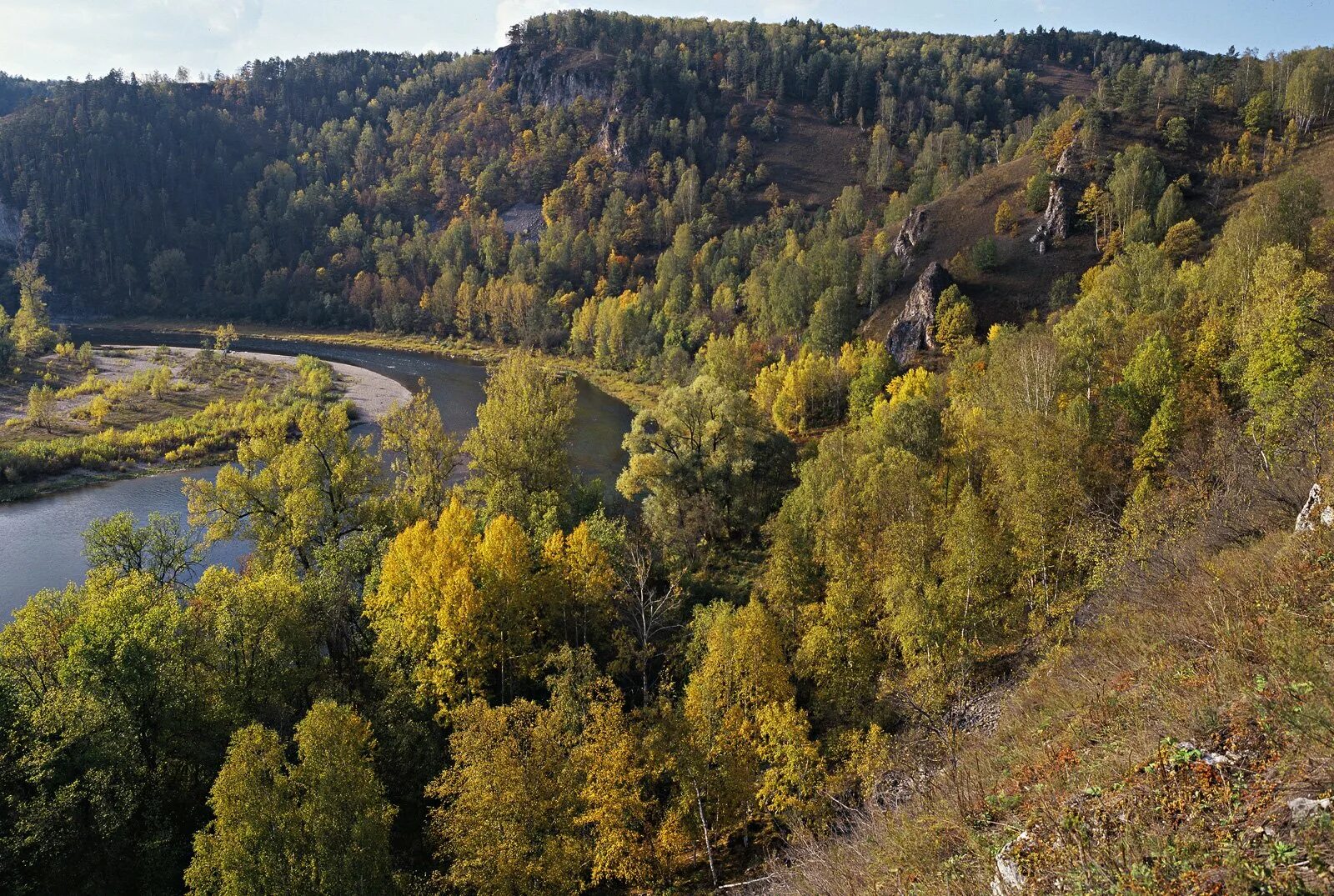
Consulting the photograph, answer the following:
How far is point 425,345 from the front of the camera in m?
142

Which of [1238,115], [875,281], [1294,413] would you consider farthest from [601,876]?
[1238,115]

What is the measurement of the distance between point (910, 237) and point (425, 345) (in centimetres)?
9410

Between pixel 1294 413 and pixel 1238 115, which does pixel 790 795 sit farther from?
pixel 1238 115

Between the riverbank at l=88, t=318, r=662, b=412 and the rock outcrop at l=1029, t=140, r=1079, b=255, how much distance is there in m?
49.3

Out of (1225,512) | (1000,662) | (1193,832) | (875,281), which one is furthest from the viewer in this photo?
(875,281)

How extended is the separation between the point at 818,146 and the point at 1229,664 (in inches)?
7975

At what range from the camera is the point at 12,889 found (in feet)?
58.9

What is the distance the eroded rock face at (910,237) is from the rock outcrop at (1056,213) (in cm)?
1348

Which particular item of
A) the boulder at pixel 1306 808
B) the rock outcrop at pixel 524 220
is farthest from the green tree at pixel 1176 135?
the rock outcrop at pixel 524 220

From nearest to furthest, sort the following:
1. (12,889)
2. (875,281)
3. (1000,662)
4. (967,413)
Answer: (12,889) → (1000,662) → (967,413) → (875,281)

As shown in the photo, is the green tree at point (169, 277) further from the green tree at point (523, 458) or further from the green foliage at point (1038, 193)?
the green foliage at point (1038, 193)

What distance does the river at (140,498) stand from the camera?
44375mm

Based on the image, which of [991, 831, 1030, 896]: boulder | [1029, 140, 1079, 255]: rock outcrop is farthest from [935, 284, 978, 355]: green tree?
[991, 831, 1030, 896]: boulder

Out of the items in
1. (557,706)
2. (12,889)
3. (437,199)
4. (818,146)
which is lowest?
(12,889)
